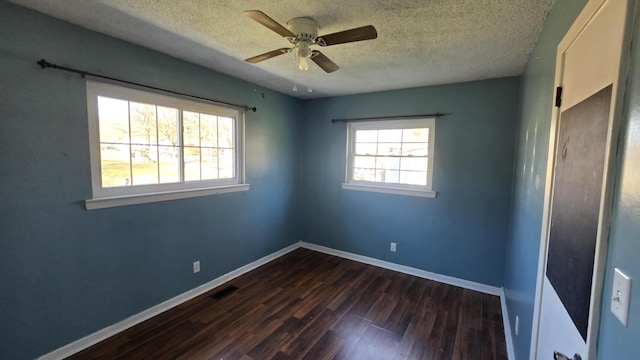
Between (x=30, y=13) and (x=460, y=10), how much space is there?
2771 millimetres

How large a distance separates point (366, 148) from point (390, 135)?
15.5 inches

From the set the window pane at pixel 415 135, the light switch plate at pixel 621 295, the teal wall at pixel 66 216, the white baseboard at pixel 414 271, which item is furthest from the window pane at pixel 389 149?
the light switch plate at pixel 621 295

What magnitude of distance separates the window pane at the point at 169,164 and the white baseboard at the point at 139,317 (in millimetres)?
1207

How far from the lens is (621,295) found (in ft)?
2.04

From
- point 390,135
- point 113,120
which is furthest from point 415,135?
point 113,120

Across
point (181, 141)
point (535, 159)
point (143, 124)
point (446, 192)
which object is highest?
point (143, 124)

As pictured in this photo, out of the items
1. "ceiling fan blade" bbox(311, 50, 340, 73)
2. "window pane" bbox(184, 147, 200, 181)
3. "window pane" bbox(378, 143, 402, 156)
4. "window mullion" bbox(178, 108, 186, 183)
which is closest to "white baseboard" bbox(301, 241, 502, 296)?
"window pane" bbox(378, 143, 402, 156)

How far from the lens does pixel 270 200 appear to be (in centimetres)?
385

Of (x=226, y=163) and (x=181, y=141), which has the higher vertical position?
(x=181, y=141)

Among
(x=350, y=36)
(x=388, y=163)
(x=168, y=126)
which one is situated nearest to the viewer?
(x=350, y=36)

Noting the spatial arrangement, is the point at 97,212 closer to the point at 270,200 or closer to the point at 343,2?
the point at 270,200

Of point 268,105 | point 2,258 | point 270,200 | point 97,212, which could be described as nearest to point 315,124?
point 268,105

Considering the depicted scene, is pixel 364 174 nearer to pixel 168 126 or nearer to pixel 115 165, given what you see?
pixel 168 126

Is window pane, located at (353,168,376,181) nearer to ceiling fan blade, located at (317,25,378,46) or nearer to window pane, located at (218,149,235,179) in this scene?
window pane, located at (218,149,235,179)
